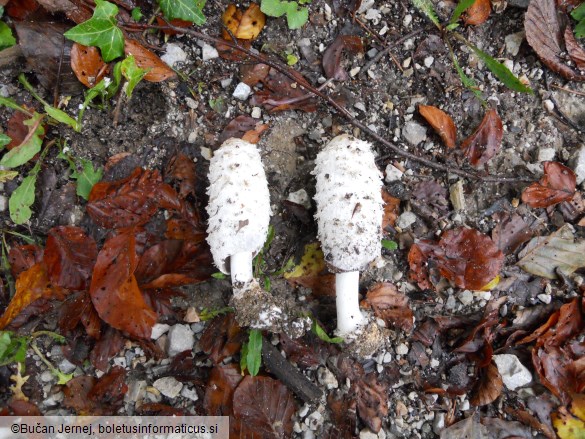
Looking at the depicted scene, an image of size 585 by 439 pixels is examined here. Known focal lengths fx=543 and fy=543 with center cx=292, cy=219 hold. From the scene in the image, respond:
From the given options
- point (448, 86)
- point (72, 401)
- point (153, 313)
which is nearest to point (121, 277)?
point (153, 313)

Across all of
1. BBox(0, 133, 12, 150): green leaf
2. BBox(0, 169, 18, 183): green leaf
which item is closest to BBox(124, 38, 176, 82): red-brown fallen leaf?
BBox(0, 133, 12, 150): green leaf

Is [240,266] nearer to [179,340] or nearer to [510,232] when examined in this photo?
[179,340]

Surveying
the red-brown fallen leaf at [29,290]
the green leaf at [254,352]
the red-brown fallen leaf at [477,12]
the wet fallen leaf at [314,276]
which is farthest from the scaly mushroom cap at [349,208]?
the red-brown fallen leaf at [29,290]

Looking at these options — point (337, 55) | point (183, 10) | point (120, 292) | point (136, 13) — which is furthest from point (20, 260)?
point (337, 55)

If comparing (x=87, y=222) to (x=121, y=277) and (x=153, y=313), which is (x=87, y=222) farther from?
(x=153, y=313)

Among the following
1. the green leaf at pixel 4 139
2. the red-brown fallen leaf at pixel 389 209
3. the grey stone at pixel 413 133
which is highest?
the grey stone at pixel 413 133

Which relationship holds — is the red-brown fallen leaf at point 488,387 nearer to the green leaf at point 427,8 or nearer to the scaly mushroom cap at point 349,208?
the scaly mushroom cap at point 349,208
